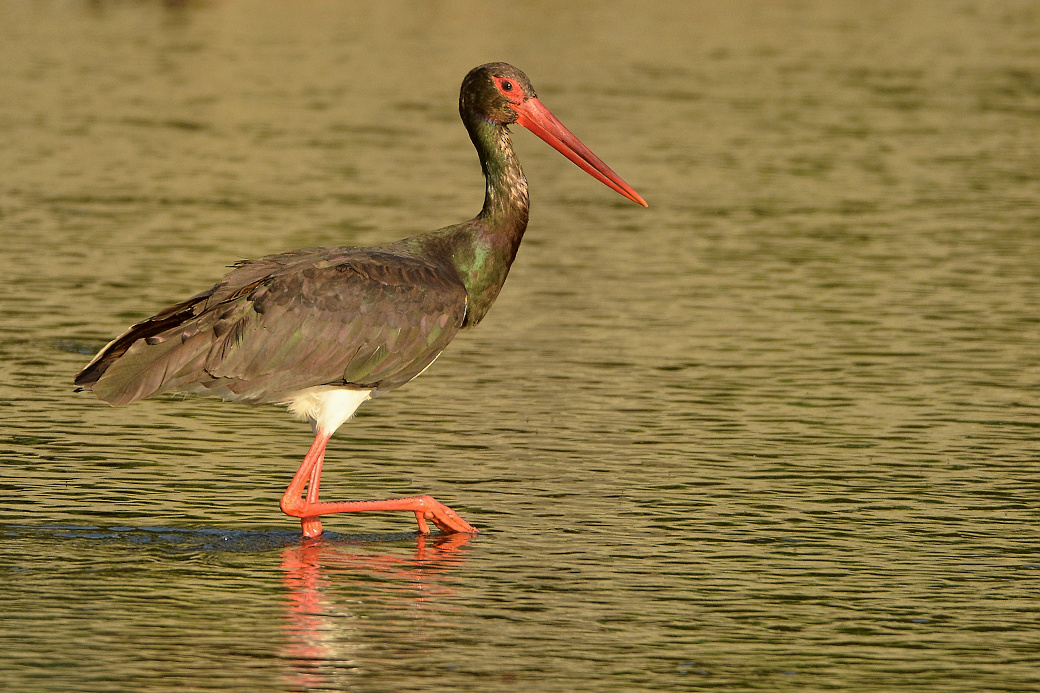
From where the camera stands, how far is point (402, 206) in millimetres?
21344

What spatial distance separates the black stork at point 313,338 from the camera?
10859 mm

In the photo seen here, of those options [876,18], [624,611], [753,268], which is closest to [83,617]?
[624,611]

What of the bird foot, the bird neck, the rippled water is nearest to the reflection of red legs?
the bird foot

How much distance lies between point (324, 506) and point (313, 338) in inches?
35.1

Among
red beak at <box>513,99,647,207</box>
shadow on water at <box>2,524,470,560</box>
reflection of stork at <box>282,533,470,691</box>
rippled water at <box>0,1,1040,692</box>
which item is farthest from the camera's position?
red beak at <box>513,99,647,207</box>

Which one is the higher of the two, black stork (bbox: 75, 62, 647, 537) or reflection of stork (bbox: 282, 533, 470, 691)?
black stork (bbox: 75, 62, 647, 537)

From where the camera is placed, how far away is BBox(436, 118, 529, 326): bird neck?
11758 mm

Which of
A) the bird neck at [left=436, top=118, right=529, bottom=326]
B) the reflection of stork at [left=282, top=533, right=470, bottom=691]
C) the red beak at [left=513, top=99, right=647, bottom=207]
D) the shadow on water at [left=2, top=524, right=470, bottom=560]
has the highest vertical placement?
the red beak at [left=513, top=99, right=647, bottom=207]

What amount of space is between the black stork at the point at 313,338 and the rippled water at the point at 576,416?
659 mm

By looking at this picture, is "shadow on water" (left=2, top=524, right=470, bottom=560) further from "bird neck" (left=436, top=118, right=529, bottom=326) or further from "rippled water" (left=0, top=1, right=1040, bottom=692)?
"bird neck" (left=436, top=118, right=529, bottom=326)

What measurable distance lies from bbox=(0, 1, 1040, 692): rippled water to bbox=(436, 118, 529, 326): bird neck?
3.86ft

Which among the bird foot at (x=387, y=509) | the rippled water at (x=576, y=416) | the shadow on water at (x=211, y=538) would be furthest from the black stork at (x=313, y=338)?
the rippled water at (x=576, y=416)

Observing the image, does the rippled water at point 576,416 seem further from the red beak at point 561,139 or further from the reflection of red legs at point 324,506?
the red beak at point 561,139

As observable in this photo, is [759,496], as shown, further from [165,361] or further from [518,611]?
[165,361]
